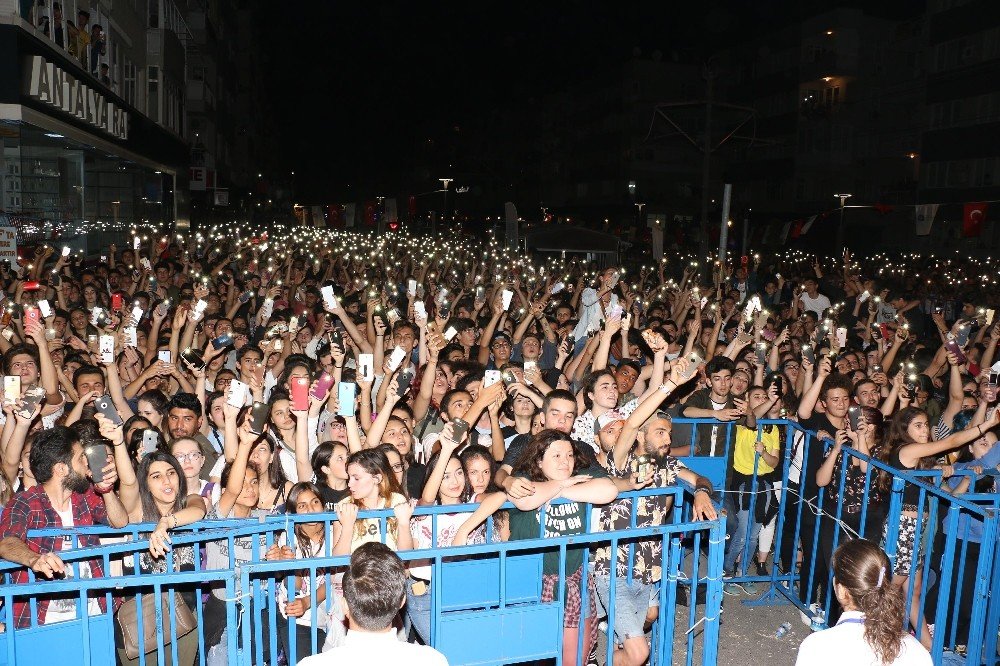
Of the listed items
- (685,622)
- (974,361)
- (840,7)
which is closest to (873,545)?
(685,622)

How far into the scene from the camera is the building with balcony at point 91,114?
15.6 metres

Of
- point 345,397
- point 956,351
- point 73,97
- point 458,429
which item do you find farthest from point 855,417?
point 73,97

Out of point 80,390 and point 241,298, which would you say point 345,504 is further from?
point 241,298

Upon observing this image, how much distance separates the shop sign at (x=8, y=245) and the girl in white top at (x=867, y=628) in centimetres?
1341

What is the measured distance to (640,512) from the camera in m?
5.29

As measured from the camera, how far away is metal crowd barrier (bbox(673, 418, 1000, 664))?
520 cm

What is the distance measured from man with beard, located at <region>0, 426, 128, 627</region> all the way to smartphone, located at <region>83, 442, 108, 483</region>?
3 cm

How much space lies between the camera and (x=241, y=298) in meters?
11.3

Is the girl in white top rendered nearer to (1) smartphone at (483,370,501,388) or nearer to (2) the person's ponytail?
(2) the person's ponytail

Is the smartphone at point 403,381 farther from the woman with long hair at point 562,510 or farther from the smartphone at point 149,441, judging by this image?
the smartphone at point 149,441

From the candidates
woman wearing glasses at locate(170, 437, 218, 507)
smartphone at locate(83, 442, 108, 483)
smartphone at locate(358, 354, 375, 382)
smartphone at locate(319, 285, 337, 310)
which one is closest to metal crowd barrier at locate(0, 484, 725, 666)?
smartphone at locate(83, 442, 108, 483)

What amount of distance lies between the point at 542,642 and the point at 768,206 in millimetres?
51809

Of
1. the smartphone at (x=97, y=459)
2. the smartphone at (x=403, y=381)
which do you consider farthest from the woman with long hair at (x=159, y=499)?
the smartphone at (x=403, y=381)

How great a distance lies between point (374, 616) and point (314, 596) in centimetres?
91
